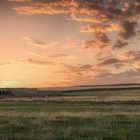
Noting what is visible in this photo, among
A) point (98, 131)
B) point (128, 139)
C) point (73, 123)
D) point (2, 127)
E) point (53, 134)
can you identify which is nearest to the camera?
point (128, 139)

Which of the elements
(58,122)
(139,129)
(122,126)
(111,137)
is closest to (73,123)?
(58,122)

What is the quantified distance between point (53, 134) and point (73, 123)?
23.0 feet

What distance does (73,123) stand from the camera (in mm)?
29828

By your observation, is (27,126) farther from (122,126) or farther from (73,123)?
(122,126)

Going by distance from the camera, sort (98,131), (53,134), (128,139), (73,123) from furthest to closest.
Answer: (73,123), (98,131), (53,134), (128,139)

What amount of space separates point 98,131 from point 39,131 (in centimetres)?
407

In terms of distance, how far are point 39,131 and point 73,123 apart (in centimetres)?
594

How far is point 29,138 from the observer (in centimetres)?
2153

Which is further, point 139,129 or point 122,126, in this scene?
point 122,126

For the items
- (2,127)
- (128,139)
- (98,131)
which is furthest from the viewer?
(2,127)

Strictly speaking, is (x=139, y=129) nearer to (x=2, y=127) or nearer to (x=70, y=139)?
(x=70, y=139)

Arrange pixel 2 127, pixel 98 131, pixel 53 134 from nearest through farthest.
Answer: pixel 53 134
pixel 98 131
pixel 2 127

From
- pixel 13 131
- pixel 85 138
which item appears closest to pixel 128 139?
pixel 85 138

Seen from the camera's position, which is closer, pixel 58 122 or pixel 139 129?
pixel 139 129
